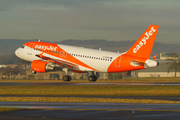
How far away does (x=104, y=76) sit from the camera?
294ft

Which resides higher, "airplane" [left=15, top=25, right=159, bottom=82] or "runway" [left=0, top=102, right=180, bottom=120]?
"airplane" [left=15, top=25, right=159, bottom=82]

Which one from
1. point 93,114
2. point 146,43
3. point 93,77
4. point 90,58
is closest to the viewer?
point 93,114

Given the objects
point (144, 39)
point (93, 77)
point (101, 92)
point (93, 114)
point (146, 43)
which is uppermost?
point (144, 39)

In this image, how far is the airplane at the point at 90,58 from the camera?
58812 mm

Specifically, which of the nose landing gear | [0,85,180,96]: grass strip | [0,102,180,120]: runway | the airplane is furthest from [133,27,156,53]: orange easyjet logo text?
[0,102,180,120]: runway

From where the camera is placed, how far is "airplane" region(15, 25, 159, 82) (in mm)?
58812

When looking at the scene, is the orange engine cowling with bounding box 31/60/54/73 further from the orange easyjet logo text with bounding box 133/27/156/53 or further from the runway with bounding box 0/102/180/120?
the runway with bounding box 0/102/180/120

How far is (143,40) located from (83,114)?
41.1 meters

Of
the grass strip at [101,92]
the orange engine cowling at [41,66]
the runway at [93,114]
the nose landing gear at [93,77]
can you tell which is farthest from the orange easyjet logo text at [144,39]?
the runway at [93,114]

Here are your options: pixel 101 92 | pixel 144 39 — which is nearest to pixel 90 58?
pixel 144 39

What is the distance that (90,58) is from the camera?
61250 millimetres

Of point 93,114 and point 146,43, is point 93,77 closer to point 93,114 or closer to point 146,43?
point 146,43

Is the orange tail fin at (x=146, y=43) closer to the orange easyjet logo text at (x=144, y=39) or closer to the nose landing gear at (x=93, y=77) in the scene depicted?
the orange easyjet logo text at (x=144, y=39)

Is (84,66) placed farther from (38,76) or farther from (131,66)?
(38,76)
